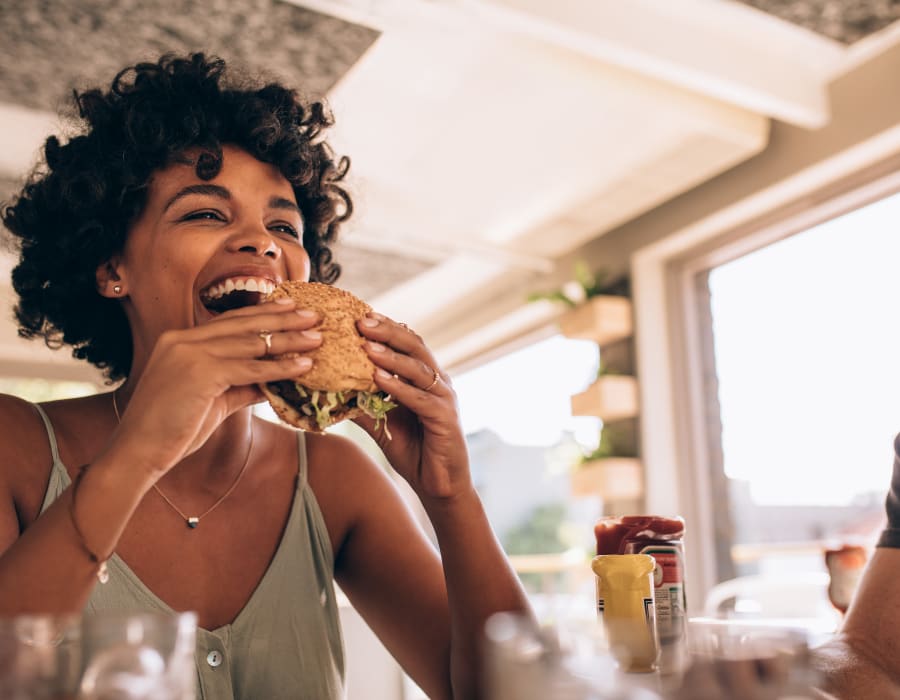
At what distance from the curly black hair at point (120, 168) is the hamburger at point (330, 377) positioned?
0.42 metres

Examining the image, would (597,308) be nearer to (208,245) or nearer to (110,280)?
(110,280)

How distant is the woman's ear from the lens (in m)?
1.65

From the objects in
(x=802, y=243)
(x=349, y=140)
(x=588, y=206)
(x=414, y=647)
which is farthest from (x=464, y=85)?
(x=414, y=647)

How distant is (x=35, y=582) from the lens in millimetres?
966

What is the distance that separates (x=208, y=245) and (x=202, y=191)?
12 cm

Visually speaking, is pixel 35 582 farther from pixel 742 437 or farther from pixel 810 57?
pixel 742 437

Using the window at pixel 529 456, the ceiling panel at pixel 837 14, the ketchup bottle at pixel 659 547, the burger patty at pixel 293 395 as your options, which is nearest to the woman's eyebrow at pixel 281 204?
the burger patty at pixel 293 395

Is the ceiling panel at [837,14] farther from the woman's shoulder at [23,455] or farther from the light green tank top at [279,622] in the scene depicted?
the woman's shoulder at [23,455]

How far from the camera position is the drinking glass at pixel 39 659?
55cm

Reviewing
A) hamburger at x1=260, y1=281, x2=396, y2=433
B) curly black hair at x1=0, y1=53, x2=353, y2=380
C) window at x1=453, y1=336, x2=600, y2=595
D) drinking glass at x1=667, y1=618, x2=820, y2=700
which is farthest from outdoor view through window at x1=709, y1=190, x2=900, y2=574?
drinking glass at x1=667, y1=618, x2=820, y2=700

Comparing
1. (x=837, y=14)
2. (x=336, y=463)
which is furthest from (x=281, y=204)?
(x=837, y=14)

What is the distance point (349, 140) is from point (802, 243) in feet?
8.41

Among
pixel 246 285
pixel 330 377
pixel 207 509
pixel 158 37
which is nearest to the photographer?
pixel 330 377

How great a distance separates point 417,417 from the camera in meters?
1.38
